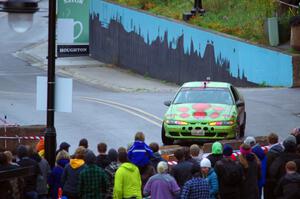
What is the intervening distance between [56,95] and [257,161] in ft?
11.8

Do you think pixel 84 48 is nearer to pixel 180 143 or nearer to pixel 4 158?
pixel 4 158

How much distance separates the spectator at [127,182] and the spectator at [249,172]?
1.93m

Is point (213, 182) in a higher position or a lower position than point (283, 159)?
lower

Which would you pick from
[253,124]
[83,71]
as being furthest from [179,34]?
[253,124]

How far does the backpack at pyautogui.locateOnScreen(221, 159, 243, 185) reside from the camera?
50.8ft

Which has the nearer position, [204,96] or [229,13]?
[204,96]

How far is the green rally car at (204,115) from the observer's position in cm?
2497

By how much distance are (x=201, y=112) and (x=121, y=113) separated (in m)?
7.26

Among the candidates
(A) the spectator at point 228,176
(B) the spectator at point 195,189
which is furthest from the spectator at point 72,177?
(A) the spectator at point 228,176

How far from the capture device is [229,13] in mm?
48688

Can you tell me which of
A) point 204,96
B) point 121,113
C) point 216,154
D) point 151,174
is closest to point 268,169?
point 216,154

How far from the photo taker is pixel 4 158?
14219 millimetres

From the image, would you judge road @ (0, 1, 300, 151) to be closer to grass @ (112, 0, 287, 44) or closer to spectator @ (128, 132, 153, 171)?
grass @ (112, 0, 287, 44)

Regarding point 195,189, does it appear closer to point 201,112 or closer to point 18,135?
point 18,135
